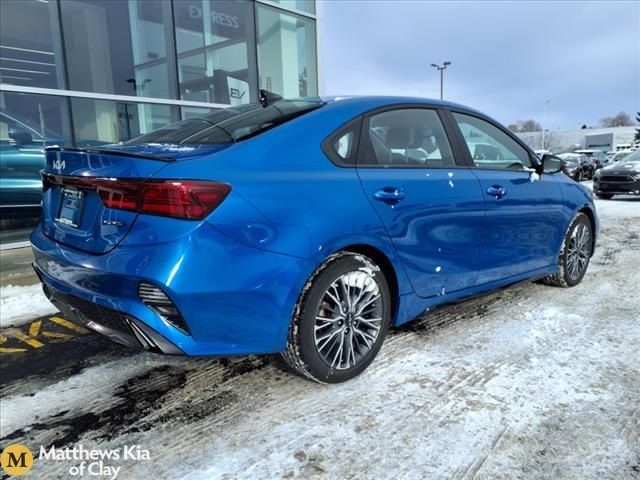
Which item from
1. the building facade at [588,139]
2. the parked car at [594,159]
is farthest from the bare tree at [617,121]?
the parked car at [594,159]

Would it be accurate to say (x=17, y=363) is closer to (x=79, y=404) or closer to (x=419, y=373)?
(x=79, y=404)

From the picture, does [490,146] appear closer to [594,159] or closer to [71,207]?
[71,207]

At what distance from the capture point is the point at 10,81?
6641mm

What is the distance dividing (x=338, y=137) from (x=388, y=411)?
4.55ft

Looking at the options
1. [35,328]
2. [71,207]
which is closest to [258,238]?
[71,207]

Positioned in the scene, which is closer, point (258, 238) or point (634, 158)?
point (258, 238)

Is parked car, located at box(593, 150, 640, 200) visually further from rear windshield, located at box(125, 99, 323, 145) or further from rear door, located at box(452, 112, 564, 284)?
rear windshield, located at box(125, 99, 323, 145)

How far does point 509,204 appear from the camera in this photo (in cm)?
333

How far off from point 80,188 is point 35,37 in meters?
6.56

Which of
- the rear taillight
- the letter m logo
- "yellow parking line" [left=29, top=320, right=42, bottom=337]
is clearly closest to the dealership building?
"yellow parking line" [left=29, top=320, right=42, bottom=337]

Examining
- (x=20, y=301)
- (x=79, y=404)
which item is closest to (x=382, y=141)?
(x=79, y=404)

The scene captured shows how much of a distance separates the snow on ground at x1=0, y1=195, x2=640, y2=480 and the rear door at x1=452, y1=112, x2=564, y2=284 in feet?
1.70

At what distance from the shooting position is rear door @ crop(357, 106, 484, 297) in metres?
2.58

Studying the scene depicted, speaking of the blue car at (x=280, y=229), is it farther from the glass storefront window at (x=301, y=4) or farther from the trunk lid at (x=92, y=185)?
the glass storefront window at (x=301, y=4)
